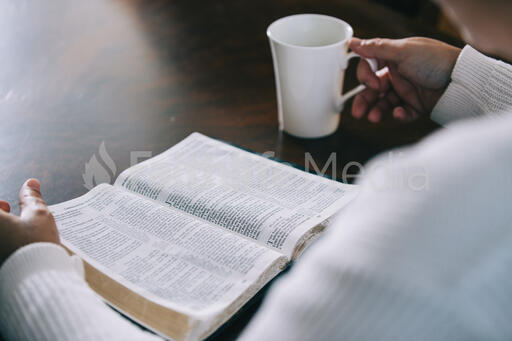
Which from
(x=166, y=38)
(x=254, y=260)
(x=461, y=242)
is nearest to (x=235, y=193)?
(x=254, y=260)

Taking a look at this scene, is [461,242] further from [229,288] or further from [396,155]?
[396,155]

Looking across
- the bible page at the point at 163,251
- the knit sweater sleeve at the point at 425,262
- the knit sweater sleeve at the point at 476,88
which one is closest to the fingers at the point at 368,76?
the knit sweater sleeve at the point at 476,88

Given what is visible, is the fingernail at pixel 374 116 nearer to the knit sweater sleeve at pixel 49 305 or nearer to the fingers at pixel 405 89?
the fingers at pixel 405 89

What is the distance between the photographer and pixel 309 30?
2.83 ft

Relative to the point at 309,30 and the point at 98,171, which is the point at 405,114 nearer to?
the point at 309,30

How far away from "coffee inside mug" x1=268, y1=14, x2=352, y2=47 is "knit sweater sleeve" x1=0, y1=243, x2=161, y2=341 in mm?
541

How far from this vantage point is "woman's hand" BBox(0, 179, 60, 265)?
0.52m

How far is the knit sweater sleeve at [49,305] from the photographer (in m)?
0.43

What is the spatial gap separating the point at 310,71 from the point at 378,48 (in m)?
0.14

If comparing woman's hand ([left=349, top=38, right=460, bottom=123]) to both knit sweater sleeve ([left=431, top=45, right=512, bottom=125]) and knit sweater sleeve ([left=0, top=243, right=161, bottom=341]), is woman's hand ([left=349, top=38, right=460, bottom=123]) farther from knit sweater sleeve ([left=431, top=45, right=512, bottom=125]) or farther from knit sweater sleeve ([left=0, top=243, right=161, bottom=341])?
knit sweater sleeve ([left=0, top=243, right=161, bottom=341])

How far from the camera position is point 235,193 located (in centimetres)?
70

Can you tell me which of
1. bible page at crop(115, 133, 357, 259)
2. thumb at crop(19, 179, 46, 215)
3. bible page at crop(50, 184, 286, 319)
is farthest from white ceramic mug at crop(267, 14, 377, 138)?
thumb at crop(19, 179, 46, 215)

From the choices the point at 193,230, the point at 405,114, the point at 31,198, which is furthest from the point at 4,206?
the point at 405,114

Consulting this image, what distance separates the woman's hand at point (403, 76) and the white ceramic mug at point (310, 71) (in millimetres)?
33
